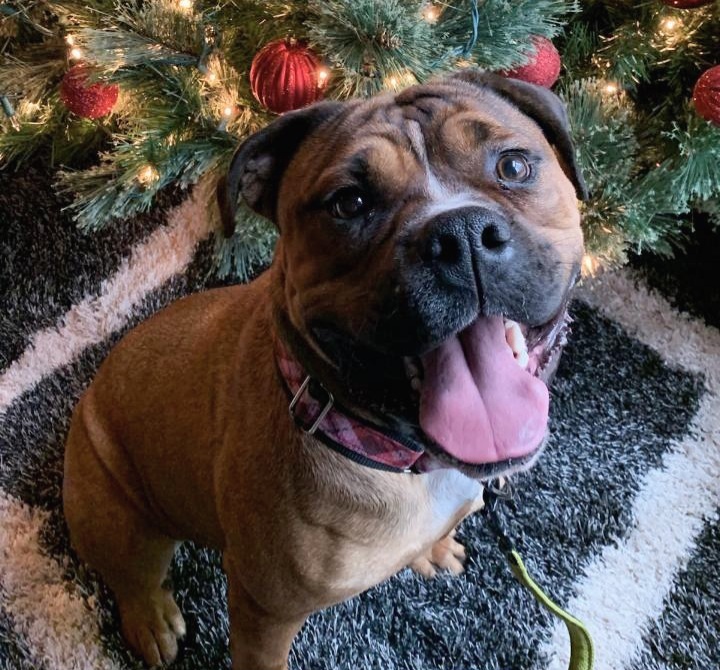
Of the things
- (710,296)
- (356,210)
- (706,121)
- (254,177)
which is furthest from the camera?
(710,296)

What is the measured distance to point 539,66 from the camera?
5.44 ft

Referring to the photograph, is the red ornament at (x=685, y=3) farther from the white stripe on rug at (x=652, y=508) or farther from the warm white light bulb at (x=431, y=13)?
the white stripe on rug at (x=652, y=508)

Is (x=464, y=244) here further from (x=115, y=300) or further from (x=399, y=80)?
(x=115, y=300)

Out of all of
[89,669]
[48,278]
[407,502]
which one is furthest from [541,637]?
[48,278]

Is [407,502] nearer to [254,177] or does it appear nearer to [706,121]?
[254,177]

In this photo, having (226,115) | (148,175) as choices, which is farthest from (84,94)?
(226,115)

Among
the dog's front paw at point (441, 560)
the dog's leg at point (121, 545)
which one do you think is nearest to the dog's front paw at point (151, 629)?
the dog's leg at point (121, 545)

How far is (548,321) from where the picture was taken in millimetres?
1175

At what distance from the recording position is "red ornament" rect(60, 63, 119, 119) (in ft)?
5.90

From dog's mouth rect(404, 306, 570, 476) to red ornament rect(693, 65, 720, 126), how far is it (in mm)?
670

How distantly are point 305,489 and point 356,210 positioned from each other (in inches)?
16.4

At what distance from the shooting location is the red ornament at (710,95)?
Result: 1597mm

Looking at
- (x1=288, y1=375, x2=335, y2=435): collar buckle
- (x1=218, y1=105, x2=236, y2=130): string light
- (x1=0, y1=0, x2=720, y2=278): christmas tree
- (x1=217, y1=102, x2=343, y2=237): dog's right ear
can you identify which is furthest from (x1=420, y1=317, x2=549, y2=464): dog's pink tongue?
(x1=218, y1=105, x2=236, y2=130): string light

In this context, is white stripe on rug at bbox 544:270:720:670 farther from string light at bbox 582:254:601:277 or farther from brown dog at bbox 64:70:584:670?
brown dog at bbox 64:70:584:670
